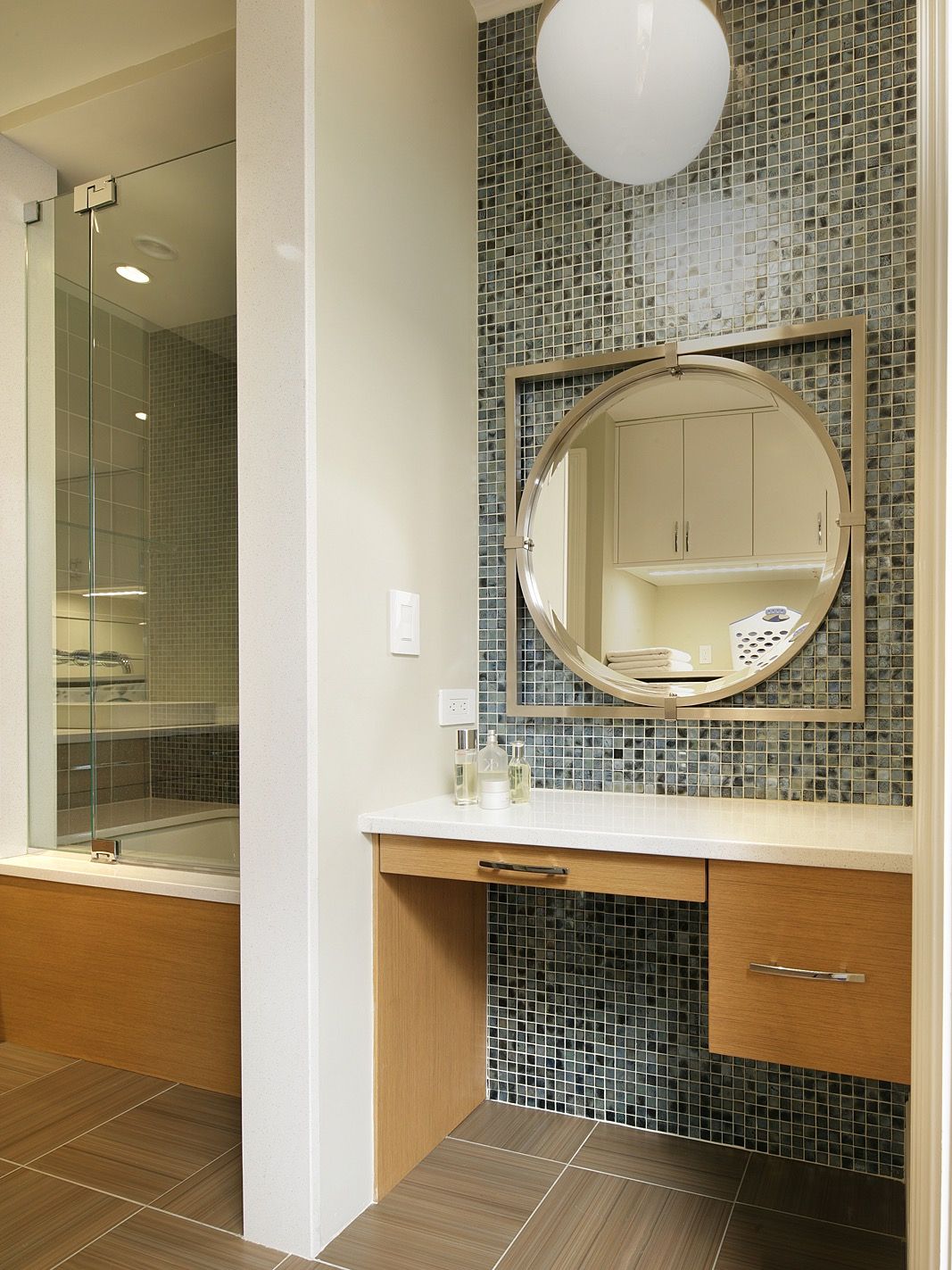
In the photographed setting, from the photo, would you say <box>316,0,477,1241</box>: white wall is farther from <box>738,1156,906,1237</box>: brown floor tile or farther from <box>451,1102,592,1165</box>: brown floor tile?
<box>738,1156,906,1237</box>: brown floor tile

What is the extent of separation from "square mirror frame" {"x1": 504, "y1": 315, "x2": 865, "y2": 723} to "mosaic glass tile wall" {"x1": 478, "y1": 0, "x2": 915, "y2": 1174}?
0.10ft

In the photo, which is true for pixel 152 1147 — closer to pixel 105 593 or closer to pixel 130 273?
pixel 105 593

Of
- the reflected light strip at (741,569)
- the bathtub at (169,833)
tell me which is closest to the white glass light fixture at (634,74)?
the reflected light strip at (741,569)

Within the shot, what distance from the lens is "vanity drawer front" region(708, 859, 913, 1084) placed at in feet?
4.50

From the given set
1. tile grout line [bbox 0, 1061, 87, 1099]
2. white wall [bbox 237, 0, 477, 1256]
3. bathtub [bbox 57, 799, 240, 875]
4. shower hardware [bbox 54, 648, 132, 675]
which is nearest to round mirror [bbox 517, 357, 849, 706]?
white wall [bbox 237, 0, 477, 1256]

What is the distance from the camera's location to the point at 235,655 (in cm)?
229

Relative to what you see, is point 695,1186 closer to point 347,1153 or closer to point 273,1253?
point 347,1153

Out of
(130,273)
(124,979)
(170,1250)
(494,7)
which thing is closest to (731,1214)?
(170,1250)

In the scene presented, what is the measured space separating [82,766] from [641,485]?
1706mm

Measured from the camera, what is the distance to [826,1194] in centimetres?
178

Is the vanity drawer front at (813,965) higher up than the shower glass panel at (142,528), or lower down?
lower down

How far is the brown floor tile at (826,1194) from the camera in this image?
1700 mm

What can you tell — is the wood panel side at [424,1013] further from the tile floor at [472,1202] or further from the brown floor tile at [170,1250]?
the brown floor tile at [170,1250]

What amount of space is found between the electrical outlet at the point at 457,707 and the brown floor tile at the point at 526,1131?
3.04 feet
